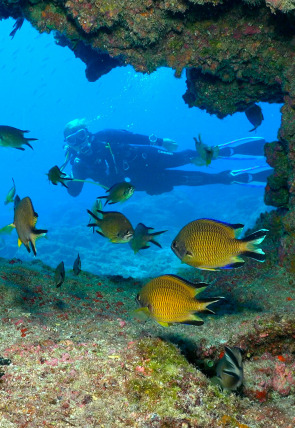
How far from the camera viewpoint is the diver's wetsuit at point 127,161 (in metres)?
15.4

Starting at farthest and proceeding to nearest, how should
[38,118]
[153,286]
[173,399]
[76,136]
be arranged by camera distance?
[38,118]
[76,136]
[153,286]
[173,399]

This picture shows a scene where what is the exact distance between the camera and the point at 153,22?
6016 mm

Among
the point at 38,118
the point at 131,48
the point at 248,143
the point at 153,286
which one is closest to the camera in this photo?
the point at 153,286

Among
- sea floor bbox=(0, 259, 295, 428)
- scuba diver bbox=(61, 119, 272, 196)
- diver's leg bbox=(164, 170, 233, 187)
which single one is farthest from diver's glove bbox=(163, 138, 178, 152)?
sea floor bbox=(0, 259, 295, 428)

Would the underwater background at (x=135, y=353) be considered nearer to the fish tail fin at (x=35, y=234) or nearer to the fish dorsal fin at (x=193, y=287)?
the fish dorsal fin at (x=193, y=287)

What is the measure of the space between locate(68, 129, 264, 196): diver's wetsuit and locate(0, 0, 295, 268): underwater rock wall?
795 centimetres

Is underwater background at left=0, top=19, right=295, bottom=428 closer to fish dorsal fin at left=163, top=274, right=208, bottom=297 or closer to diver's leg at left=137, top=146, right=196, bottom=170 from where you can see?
fish dorsal fin at left=163, top=274, right=208, bottom=297

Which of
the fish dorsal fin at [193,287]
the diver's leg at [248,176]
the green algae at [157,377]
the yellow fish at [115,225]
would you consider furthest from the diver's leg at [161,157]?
the green algae at [157,377]

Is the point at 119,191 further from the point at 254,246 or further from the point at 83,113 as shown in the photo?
the point at 83,113

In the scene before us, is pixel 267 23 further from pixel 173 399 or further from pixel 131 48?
pixel 173 399

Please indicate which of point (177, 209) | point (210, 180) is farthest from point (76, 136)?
point (177, 209)

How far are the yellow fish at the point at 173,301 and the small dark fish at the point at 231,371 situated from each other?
27.1 inches

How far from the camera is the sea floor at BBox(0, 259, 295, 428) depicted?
6.54 ft

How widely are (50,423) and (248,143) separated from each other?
19.7 m
